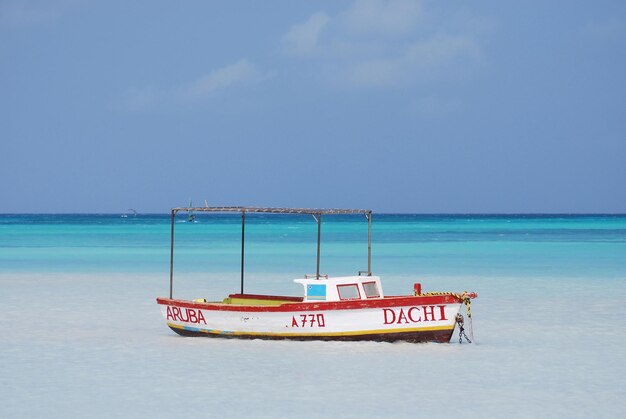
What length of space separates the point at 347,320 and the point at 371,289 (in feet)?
4.82

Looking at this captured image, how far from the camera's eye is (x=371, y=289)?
22484 mm

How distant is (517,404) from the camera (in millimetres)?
16141

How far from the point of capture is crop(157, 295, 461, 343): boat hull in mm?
20859

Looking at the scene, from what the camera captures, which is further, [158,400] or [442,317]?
[442,317]

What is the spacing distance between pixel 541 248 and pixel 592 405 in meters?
52.6

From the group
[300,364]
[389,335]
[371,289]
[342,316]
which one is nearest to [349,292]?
[371,289]

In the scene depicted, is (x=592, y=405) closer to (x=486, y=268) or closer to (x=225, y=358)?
(x=225, y=358)

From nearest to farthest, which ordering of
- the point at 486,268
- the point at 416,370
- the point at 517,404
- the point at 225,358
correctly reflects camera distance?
the point at 517,404, the point at 416,370, the point at 225,358, the point at 486,268

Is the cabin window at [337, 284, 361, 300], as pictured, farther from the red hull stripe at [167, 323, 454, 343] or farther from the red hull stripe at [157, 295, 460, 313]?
the red hull stripe at [167, 323, 454, 343]

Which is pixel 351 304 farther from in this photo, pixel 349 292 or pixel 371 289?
pixel 371 289

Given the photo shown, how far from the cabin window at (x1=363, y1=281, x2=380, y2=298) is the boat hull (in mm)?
1243

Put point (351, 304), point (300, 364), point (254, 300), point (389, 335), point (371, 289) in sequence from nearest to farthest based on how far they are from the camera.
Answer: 1. point (300, 364)
2. point (351, 304)
3. point (389, 335)
4. point (371, 289)
5. point (254, 300)

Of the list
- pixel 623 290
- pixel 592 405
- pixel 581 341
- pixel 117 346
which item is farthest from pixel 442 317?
pixel 623 290

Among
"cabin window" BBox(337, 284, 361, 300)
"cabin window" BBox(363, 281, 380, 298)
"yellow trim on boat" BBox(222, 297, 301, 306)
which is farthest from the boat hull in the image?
"yellow trim on boat" BBox(222, 297, 301, 306)
